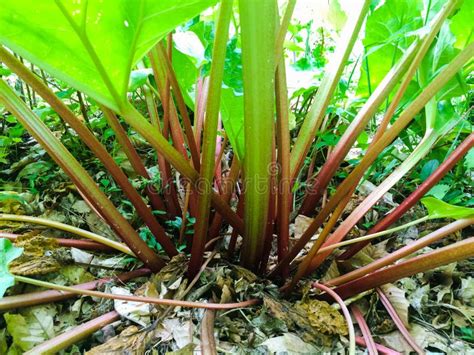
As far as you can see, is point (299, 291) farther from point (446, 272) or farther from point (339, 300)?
point (446, 272)

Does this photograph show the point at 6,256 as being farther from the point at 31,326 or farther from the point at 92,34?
the point at 92,34

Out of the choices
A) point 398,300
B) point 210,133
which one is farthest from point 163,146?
point 398,300

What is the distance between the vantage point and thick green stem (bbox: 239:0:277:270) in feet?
1.65

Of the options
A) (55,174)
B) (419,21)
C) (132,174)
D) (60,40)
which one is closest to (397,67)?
(419,21)

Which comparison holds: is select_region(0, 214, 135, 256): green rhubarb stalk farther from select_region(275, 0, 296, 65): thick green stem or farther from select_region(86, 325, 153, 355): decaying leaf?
select_region(275, 0, 296, 65): thick green stem

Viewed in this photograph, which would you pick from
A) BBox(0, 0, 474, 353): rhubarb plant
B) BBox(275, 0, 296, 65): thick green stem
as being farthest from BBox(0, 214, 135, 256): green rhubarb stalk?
BBox(275, 0, 296, 65): thick green stem

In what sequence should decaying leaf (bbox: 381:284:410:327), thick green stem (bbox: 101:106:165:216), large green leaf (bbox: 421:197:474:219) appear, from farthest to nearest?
thick green stem (bbox: 101:106:165:216), decaying leaf (bbox: 381:284:410:327), large green leaf (bbox: 421:197:474:219)

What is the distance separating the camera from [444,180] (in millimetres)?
1025

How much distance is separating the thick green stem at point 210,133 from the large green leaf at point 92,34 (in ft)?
0.21

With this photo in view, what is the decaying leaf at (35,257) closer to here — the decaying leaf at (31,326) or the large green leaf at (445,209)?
the decaying leaf at (31,326)

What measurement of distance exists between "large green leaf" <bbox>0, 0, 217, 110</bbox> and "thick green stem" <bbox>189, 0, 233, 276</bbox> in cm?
6

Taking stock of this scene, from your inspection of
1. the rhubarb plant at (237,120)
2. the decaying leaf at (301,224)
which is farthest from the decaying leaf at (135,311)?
the decaying leaf at (301,224)

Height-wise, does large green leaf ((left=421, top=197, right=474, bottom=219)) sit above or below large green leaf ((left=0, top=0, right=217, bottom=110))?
below

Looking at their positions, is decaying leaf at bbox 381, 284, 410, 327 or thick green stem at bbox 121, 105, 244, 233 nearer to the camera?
thick green stem at bbox 121, 105, 244, 233
